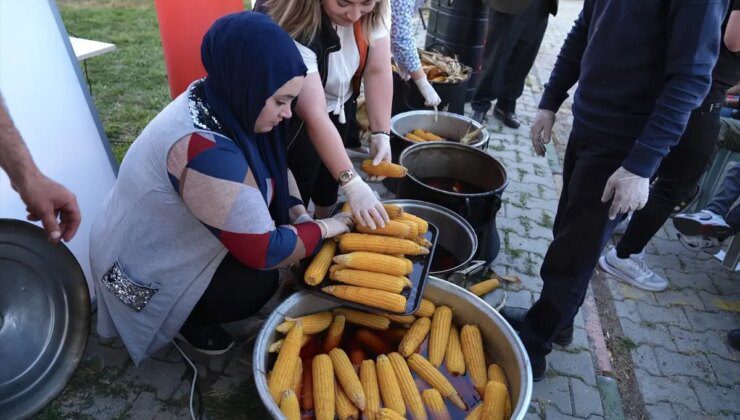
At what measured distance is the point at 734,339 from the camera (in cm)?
356

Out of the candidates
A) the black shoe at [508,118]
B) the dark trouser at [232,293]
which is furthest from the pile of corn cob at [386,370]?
the black shoe at [508,118]

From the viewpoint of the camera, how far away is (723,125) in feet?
13.7

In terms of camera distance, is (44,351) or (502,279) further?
(502,279)

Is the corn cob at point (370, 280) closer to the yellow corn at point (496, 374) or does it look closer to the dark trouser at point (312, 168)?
the yellow corn at point (496, 374)

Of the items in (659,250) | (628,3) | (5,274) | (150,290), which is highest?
(628,3)

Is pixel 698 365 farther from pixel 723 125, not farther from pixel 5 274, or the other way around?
pixel 5 274

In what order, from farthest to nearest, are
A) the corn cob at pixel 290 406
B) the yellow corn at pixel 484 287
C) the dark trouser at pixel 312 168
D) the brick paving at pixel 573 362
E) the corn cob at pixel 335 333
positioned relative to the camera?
the yellow corn at pixel 484 287 < the dark trouser at pixel 312 168 < the brick paving at pixel 573 362 < the corn cob at pixel 335 333 < the corn cob at pixel 290 406

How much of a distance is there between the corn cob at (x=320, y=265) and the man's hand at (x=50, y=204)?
1039mm

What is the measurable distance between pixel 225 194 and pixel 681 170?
3.09 meters

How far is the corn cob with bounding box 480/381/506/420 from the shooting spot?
222cm

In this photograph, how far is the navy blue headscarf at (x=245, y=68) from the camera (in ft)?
6.34

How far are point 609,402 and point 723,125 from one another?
8.90ft

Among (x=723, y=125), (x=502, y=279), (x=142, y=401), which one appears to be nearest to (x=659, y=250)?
(x=723, y=125)

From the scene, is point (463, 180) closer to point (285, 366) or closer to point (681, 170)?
point (681, 170)
